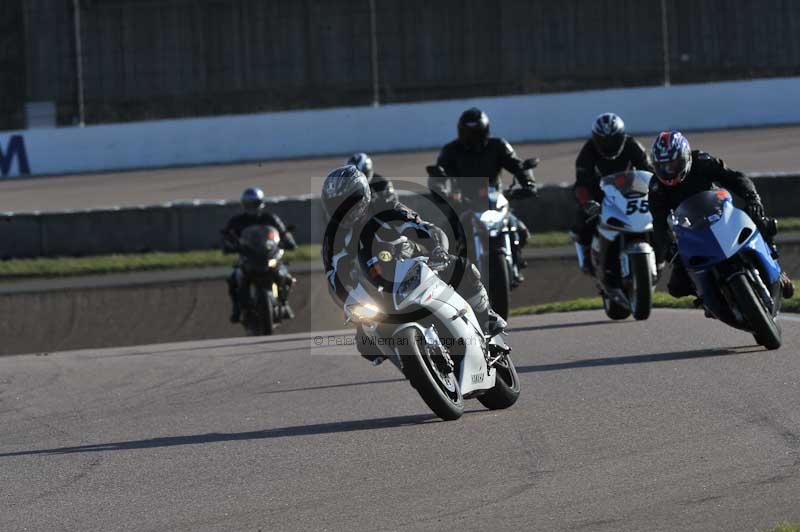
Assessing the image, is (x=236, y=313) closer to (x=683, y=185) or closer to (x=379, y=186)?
(x=379, y=186)

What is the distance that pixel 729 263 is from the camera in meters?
9.36

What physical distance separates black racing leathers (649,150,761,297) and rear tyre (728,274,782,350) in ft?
2.18

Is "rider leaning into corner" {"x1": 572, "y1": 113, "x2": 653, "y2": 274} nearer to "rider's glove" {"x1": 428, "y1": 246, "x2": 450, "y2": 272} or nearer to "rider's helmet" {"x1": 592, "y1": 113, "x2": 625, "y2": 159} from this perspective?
"rider's helmet" {"x1": 592, "y1": 113, "x2": 625, "y2": 159}

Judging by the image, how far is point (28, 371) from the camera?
38.1ft

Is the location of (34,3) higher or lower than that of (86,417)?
higher

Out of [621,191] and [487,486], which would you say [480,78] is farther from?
[487,486]

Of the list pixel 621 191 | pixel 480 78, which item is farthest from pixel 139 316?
pixel 480 78

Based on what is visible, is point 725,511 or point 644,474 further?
point 644,474

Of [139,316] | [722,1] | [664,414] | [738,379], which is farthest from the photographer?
[722,1]

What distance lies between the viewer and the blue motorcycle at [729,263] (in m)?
9.30

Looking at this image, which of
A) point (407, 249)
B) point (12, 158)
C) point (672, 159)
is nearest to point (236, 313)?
point (672, 159)

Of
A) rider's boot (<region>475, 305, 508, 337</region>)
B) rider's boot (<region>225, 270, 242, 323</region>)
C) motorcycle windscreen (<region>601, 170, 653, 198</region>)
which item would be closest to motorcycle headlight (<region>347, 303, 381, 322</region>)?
rider's boot (<region>475, 305, 508, 337</region>)

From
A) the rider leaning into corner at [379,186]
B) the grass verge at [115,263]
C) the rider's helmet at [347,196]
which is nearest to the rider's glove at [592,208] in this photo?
the rider leaning into corner at [379,186]

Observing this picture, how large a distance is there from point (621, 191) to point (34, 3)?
1187 inches
